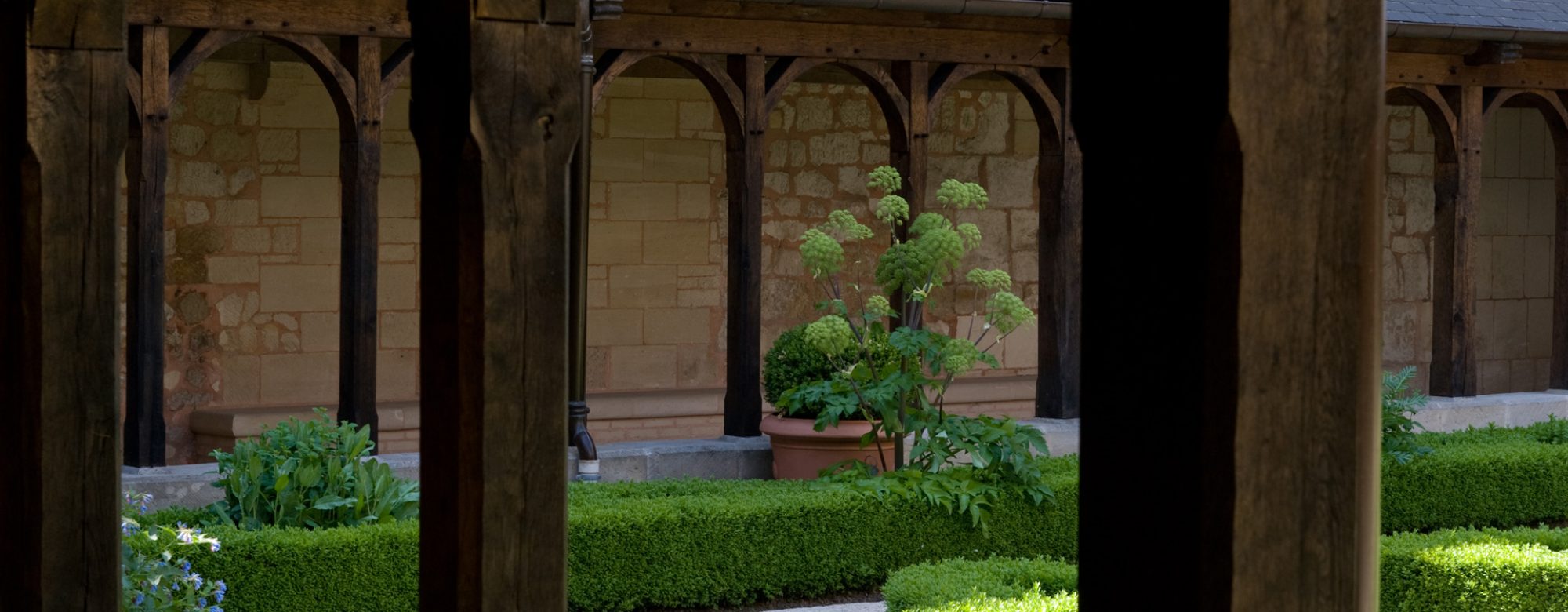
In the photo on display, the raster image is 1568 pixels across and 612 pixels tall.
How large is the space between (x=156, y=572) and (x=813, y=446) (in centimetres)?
399

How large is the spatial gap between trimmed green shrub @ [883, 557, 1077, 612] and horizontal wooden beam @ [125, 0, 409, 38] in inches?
131

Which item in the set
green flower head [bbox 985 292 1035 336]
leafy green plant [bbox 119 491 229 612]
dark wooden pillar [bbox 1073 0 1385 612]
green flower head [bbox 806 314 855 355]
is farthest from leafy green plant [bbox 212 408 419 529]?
dark wooden pillar [bbox 1073 0 1385 612]

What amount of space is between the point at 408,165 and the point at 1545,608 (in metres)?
6.92

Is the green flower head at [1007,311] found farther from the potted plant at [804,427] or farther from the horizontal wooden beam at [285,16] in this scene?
the horizontal wooden beam at [285,16]

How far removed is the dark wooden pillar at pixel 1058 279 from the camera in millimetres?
8992

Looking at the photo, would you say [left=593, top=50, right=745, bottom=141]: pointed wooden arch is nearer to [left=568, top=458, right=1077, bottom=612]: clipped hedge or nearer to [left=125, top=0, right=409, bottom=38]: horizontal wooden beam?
[left=125, top=0, right=409, bottom=38]: horizontal wooden beam

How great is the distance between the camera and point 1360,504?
3.34 ft

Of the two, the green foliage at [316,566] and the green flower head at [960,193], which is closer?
the green foliage at [316,566]

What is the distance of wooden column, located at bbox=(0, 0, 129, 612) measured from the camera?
265 cm

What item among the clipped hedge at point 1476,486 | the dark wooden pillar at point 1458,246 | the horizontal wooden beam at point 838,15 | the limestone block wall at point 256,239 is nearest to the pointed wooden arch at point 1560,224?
the dark wooden pillar at point 1458,246

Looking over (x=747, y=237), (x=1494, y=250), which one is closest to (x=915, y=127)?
(x=747, y=237)

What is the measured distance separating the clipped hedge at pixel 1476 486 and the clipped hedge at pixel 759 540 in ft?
6.34

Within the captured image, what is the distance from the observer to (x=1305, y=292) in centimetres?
99

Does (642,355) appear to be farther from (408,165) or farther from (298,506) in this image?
(298,506)
